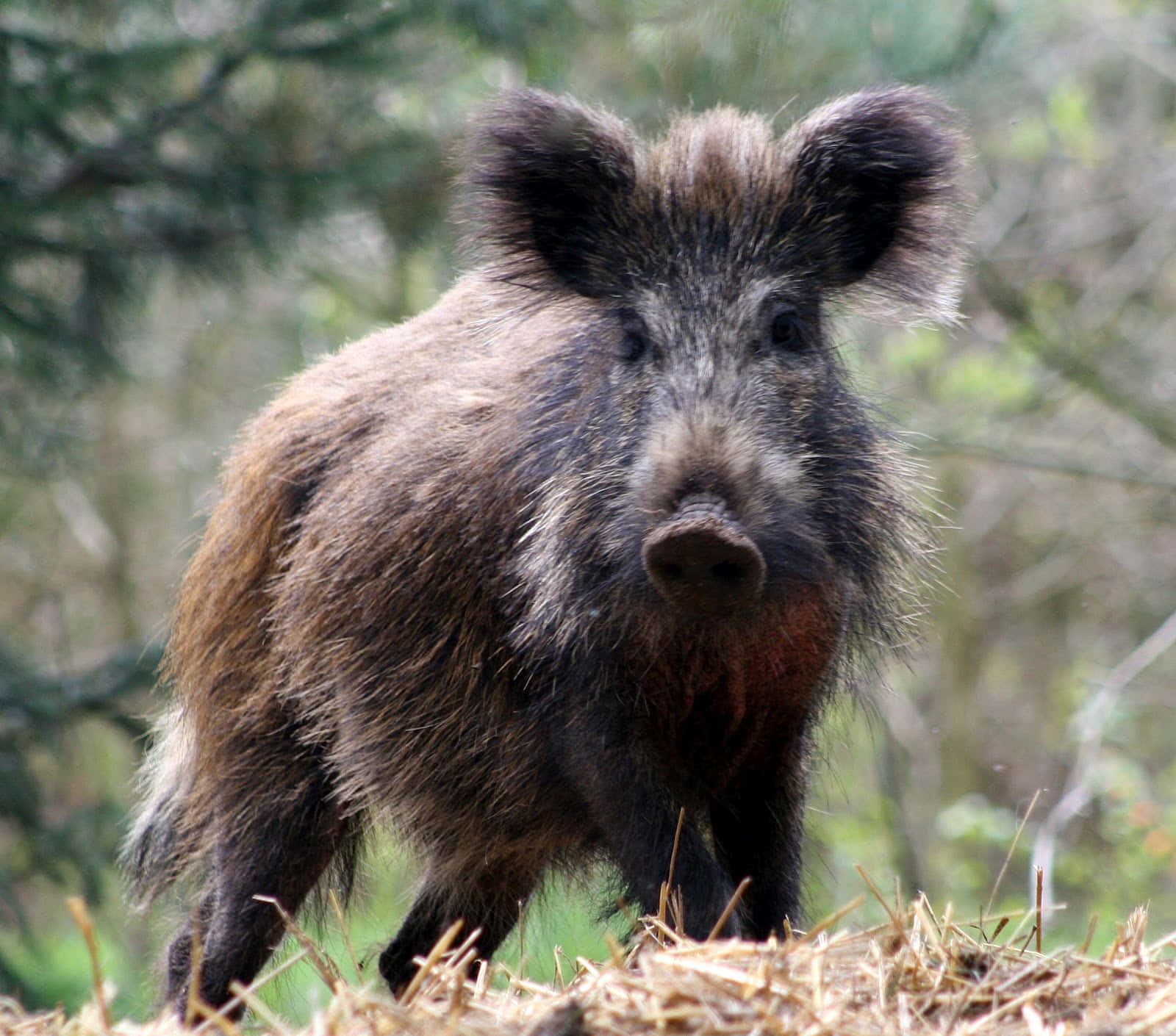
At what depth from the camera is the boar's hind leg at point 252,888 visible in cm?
425

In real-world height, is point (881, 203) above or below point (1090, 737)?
above

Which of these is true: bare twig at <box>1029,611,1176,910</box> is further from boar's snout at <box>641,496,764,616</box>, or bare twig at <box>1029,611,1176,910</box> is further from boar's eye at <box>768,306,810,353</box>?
boar's snout at <box>641,496,764,616</box>

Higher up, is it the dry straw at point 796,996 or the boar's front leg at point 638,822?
the dry straw at point 796,996

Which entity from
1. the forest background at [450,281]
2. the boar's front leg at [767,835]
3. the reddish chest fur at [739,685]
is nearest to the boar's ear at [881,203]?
the forest background at [450,281]

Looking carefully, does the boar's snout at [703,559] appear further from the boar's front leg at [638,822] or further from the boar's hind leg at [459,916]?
the boar's hind leg at [459,916]

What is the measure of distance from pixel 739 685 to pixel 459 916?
155cm

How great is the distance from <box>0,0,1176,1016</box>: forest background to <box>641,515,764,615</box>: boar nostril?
1.26 meters

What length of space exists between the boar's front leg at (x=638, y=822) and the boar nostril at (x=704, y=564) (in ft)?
1.80

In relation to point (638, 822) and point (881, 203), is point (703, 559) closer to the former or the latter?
point (638, 822)

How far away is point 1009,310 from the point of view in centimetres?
775

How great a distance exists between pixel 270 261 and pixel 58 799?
6.83m

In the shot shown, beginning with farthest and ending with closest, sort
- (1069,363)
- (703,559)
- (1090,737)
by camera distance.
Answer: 1. (1069,363)
2. (1090,737)
3. (703,559)

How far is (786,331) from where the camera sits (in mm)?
3646

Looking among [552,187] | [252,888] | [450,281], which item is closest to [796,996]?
[552,187]
